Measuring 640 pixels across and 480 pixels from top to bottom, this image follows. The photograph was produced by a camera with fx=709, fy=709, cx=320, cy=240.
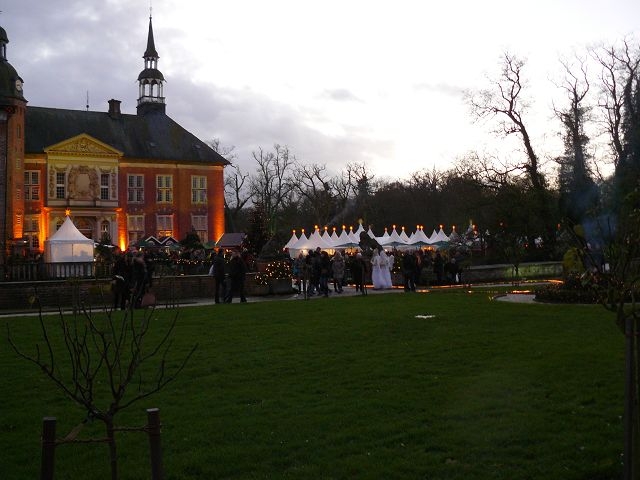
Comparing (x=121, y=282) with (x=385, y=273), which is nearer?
(x=121, y=282)

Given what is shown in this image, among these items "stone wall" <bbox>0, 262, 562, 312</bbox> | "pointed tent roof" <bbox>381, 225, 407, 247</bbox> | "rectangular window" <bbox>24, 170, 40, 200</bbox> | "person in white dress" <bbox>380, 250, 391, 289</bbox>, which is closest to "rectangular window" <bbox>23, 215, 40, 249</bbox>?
"rectangular window" <bbox>24, 170, 40, 200</bbox>

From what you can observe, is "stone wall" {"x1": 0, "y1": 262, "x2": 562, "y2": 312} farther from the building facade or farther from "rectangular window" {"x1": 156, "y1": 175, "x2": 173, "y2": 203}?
"rectangular window" {"x1": 156, "y1": 175, "x2": 173, "y2": 203}

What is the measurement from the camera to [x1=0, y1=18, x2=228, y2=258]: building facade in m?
48.3

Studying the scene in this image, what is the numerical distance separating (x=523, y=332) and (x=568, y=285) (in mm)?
7911

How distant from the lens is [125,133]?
5825cm

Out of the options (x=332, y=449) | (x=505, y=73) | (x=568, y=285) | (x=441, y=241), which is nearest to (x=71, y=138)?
(x=441, y=241)

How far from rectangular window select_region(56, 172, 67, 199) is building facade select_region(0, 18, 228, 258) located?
0.25 ft

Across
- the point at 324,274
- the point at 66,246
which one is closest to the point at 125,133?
the point at 66,246

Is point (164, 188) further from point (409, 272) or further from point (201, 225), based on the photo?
point (409, 272)

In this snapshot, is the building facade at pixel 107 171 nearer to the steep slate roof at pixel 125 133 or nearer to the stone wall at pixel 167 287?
the steep slate roof at pixel 125 133

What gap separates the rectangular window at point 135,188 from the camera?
187 ft

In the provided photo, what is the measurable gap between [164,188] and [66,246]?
26.5 meters

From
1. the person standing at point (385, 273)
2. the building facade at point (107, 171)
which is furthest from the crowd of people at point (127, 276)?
the building facade at point (107, 171)

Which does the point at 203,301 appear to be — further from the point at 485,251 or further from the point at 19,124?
the point at 19,124
